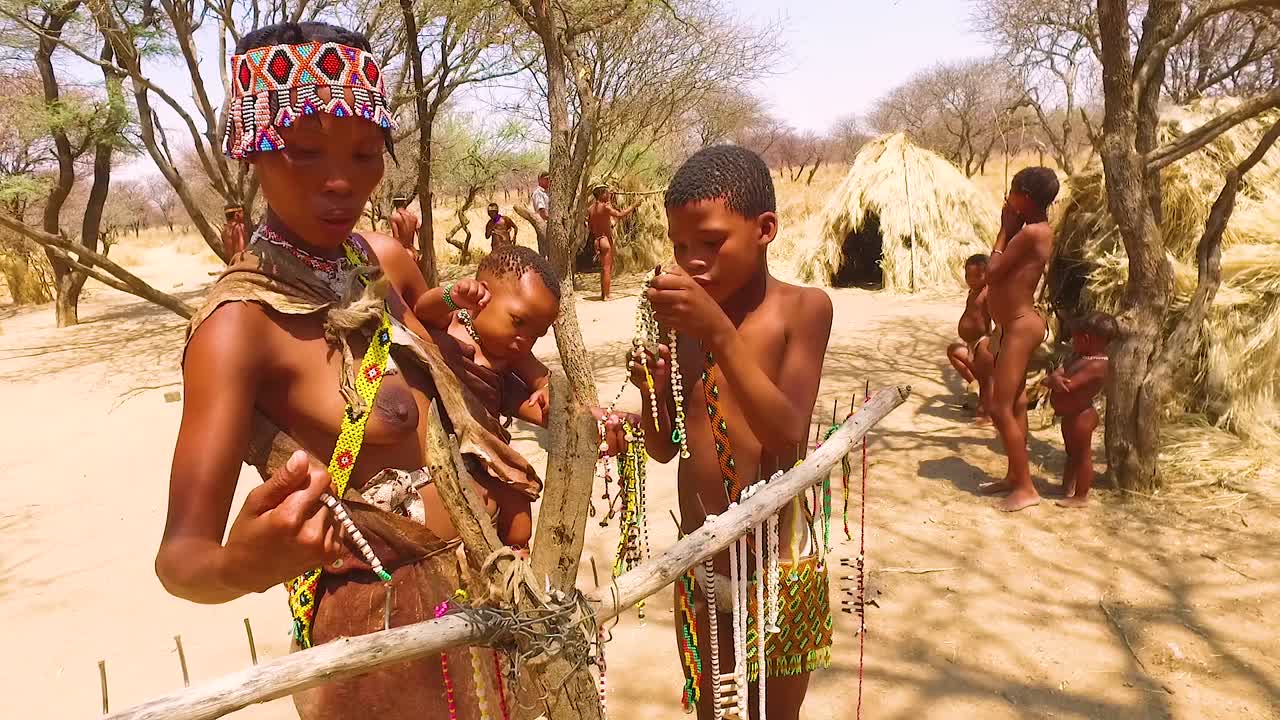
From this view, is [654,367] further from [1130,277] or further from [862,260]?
[862,260]

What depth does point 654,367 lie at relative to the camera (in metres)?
1.89

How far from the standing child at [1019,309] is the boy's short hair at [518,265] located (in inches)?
153

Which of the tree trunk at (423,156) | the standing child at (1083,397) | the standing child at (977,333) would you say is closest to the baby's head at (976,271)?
the standing child at (977,333)

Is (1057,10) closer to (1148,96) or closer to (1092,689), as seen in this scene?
(1148,96)

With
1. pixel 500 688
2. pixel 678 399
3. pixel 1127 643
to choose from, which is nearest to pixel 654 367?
pixel 678 399

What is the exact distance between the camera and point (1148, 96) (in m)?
4.41

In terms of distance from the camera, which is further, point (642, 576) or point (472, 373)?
point (472, 373)

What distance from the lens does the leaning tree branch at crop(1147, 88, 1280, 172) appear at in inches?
151

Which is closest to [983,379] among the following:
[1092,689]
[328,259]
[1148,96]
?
[1148,96]

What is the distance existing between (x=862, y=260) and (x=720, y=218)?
46.0 feet

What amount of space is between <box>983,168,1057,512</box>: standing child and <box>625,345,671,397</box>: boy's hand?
372cm

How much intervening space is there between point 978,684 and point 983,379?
3.57 metres

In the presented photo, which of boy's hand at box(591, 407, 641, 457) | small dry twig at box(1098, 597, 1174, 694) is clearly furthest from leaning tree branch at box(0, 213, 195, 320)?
small dry twig at box(1098, 597, 1174, 694)

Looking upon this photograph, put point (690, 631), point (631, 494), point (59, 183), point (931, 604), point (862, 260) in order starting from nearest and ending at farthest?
point (631, 494) < point (690, 631) < point (931, 604) < point (59, 183) < point (862, 260)
